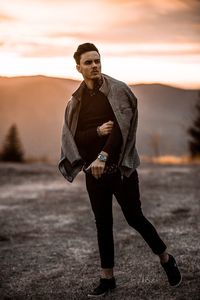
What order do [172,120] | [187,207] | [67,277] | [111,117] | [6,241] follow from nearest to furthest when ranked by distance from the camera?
[111,117] → [67,277] → [6,241] → [187,207] → [172,120]

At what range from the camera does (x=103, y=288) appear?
414 cm

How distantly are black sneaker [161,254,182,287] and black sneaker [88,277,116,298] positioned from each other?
0.49 metres

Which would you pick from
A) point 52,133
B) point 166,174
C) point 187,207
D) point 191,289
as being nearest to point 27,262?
point 191,289

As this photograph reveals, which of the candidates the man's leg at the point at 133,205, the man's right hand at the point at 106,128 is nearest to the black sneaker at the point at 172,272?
the man's leg at the point at 133,205

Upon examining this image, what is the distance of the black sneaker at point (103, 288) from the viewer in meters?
4.11

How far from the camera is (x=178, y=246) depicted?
575cm

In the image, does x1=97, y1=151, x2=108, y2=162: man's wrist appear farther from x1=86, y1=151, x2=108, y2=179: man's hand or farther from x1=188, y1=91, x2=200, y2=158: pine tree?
x1=188, y1=91, x2=200, y2=158: pine tree

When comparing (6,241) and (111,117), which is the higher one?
(111,117)

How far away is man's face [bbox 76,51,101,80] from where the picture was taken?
147 inches

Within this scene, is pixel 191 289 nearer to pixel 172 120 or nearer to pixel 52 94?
pixel 52 94

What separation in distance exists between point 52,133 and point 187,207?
5300 inches

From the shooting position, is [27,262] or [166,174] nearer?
[27,262]

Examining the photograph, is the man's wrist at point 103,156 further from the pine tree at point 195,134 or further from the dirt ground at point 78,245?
the pine tree at point 195,134

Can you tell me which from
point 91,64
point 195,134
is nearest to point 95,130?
point 91,64
